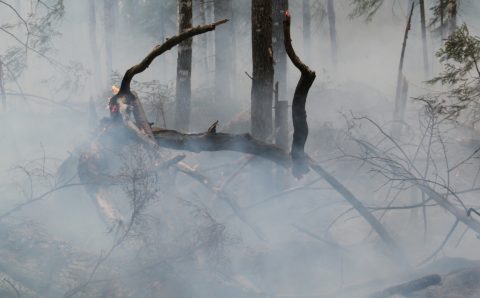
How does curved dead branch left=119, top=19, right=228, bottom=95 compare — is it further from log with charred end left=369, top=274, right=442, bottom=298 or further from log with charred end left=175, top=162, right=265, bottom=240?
log with charred end left=369, top=274, right=442, bottom=298

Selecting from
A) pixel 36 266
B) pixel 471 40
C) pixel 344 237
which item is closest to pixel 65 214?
pixel 36 266

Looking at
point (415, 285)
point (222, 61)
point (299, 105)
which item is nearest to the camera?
point (299, 105)

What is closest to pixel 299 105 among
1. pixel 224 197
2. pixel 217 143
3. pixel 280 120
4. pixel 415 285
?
pixel 217 143

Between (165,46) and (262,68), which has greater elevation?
(165,46)

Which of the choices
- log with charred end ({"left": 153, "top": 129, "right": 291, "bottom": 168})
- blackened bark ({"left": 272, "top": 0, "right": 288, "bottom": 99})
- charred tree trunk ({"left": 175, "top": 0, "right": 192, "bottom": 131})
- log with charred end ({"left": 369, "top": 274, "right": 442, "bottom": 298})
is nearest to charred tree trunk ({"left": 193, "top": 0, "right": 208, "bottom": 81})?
charred tree trunk ({"left": 175, "top": 0, "right": 192, "bottom": 131})

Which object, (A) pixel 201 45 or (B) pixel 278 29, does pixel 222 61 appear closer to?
(A) pixel 201 45

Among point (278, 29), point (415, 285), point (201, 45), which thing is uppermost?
point (201, 45)

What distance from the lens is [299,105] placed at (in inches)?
182

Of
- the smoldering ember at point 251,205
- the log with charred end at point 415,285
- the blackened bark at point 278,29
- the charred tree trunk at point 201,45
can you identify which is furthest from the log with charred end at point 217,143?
the charred tree trunk at point 201,45

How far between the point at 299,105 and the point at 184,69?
787 cm

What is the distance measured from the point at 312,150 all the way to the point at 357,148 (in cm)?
108

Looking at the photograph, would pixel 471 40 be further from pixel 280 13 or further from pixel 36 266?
pixel 36 266

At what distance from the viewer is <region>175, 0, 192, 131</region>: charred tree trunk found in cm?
1139

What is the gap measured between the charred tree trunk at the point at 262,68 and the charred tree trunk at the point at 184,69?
2.62 m
